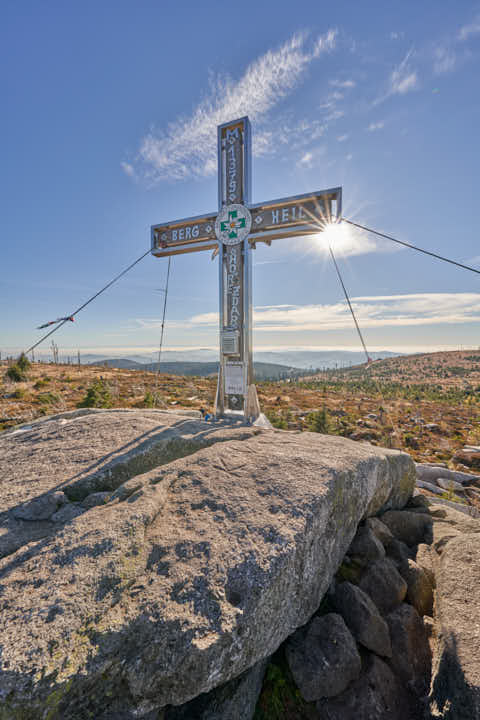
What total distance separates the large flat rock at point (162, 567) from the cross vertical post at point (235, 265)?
430cm

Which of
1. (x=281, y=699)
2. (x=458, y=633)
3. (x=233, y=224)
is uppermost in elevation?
(x=233, y=224)

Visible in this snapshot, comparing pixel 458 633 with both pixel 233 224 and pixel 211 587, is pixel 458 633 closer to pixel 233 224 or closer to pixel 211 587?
pixel 211 587

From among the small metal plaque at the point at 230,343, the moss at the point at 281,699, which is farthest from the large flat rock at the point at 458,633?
the small metal plaque at the point at 230,343

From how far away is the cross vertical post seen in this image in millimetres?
9172

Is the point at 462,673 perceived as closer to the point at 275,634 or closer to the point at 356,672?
the point at 356,672

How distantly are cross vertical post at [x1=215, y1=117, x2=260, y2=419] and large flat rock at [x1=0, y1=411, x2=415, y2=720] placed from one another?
4.30 metres

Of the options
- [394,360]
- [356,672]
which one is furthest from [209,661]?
[394,360]

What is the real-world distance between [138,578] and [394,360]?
473 ft

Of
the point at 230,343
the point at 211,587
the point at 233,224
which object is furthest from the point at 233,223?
the point at 211,587

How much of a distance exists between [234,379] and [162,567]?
6582mm

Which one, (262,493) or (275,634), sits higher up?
(262,493)

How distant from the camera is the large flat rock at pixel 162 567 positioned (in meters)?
2.41

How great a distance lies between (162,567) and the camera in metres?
3.05

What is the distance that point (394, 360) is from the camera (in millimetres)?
129000
